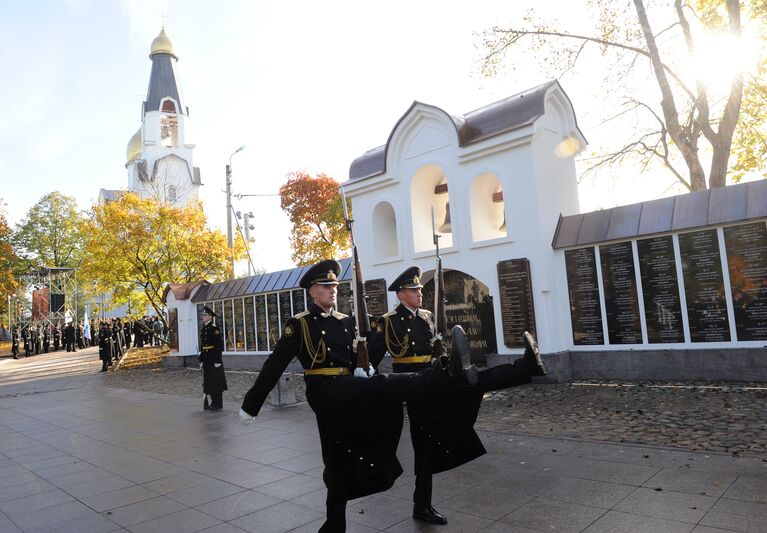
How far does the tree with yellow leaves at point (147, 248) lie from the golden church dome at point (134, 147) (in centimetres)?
4483

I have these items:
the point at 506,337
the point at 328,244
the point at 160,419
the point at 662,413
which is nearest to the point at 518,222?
the point at 506,337

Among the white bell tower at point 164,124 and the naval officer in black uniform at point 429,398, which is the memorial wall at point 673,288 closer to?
the naval officer in black uniform at point 429,398

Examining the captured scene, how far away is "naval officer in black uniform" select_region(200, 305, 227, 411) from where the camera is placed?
405 inches

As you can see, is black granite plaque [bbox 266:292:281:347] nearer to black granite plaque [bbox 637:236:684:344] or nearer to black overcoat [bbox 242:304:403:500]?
black granite plaque [bbox 637:236:684:344]

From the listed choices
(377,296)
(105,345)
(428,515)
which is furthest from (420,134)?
(105,345)

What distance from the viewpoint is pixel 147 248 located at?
2106 centimetres

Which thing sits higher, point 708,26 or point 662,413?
point 708,26

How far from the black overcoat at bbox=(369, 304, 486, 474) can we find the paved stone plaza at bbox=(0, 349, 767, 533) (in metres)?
0.53

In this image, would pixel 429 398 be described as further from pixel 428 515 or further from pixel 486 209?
pixel 486 209

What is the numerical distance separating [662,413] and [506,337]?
168 inches

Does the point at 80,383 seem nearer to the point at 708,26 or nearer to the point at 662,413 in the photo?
the point at 662,413

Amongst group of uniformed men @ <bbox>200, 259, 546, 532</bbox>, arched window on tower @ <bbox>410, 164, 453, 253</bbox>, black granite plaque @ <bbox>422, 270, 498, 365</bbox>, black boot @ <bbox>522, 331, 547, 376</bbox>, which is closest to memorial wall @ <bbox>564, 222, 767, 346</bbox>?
black granite plaque @ <bbox>422, 270, 498, 365</bbox>

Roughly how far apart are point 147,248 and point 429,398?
20.2m

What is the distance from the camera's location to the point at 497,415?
8258mm
